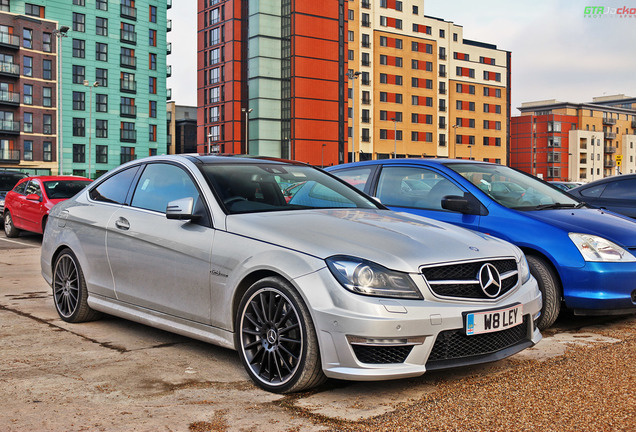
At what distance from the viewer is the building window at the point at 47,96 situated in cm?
5931

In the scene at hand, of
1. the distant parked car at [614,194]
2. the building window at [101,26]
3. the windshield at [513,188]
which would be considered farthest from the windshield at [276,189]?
the building window at [101,26]

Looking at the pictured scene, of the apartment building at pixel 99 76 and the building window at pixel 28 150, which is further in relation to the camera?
the apartment building at pixel 99 76

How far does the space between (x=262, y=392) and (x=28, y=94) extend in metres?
60.8

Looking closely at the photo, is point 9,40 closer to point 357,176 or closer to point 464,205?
point 357,176

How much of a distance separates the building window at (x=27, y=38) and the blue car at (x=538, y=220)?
5878 centimetres

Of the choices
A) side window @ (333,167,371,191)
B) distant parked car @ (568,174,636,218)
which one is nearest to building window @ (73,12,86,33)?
distant parked car @ (568,174,636,218)

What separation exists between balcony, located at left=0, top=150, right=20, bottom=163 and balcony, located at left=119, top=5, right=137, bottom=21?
61.0 ft

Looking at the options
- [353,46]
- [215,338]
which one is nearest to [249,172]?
[215,338]

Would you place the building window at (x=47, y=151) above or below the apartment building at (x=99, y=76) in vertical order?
below

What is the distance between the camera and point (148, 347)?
503 cm

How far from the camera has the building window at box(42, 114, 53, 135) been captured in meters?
59.5

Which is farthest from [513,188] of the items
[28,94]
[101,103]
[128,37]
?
[128,37]

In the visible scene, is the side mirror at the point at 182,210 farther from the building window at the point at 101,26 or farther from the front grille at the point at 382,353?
the building window at the point at 101,26

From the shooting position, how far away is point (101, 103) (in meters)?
65.4
